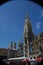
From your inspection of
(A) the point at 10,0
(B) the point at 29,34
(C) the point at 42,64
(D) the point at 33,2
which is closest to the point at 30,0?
(D) the point at 33,2

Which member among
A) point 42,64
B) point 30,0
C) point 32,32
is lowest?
point 42,64

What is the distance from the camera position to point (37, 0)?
210 cm

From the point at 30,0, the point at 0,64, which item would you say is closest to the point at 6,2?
the point at 30,0

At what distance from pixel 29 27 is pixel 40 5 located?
1096 millimetres

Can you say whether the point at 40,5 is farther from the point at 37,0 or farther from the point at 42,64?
the point at 42,64

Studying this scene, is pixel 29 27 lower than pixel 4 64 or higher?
higher

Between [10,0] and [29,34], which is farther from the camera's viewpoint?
[29,34]

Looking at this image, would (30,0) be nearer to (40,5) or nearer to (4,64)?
(40,5)

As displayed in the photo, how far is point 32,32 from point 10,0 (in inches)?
35.5

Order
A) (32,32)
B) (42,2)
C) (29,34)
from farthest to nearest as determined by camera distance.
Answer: (29,34), (32,32), (42,2)

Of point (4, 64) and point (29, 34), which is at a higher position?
point (29, 34)

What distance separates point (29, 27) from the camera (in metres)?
3.20

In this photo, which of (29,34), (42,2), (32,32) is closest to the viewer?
(42,2)

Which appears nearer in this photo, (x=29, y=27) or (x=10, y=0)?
(x=10, y=0)
